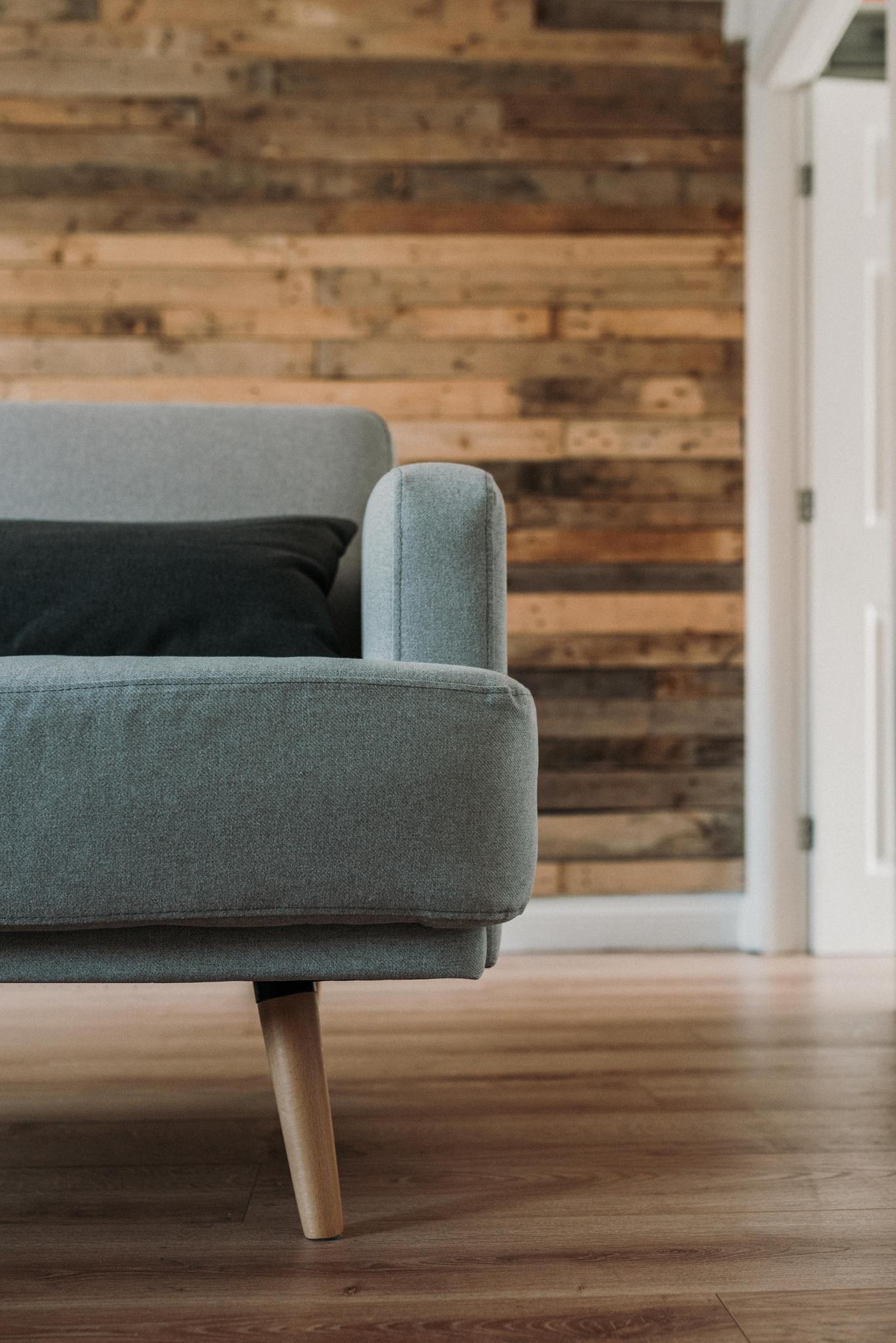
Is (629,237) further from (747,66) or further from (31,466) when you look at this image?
(31,466)

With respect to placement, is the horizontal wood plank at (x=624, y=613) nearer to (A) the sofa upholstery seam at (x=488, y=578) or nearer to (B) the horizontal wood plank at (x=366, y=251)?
(B) the horizontal wood plank at (x=366, y=251)

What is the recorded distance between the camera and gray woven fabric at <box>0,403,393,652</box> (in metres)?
1.55

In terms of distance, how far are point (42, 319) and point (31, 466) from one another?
1.25 metres

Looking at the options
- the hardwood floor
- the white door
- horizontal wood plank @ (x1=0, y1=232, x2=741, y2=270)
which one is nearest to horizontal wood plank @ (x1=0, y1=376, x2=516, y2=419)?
horizontal wood plank @ (x1=0, y1=232, x2=741, y2=270)

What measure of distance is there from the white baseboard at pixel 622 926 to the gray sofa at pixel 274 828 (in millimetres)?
1635

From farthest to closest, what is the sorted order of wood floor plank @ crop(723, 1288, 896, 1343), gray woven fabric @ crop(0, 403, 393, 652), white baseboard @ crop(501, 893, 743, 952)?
white baseboard @ crop(501, 893, 743, 952), gray woven fabric @ crop(0, 403, 393, 652), wood floor plank @ crop(723, 1288, 896, 1343)

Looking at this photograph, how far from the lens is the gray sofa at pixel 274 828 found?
2.70 feet

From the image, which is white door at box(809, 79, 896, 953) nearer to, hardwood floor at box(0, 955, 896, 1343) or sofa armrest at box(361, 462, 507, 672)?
hardwood floor at box(0, 955, 896, 1343)

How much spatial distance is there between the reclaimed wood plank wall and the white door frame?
6 cm

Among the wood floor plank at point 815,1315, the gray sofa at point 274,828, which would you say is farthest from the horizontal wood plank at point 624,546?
the wood floor plank at point 815,1315

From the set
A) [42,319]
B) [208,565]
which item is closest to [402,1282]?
[208,565]

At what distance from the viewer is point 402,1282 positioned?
2.77 feet

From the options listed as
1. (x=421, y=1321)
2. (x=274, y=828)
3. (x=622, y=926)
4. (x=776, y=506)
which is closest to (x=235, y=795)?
(x=274, y=828)

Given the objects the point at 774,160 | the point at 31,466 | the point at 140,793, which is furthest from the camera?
the point at 774,160
